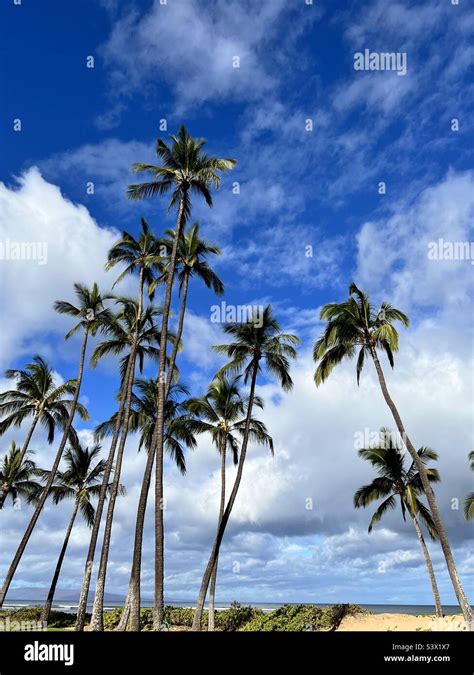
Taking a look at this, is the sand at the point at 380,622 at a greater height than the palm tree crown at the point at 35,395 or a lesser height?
lesser

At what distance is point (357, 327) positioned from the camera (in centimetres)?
2509

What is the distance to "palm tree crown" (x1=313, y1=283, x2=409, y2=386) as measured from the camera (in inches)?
982

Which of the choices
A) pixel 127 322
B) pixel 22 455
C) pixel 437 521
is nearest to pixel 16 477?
pixel 22 455

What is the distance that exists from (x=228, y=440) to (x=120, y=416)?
6.98 meters

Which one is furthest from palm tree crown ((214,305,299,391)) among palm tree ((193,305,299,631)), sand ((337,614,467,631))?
sand ((337,614,467,631))

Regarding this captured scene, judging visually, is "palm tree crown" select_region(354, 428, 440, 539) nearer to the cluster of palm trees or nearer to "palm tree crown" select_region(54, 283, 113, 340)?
the cluster of palm trees

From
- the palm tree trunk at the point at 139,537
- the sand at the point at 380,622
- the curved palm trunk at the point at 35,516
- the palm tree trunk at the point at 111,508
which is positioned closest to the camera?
the palm tree trunk at the point at 139,537

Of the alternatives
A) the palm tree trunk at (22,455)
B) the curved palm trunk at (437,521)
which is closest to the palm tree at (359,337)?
the curved palm trunk at (437,521)

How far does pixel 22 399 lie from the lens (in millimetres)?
35219

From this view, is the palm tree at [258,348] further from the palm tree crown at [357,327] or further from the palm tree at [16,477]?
the palm tree at [16,477]

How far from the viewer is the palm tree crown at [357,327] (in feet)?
81.8
